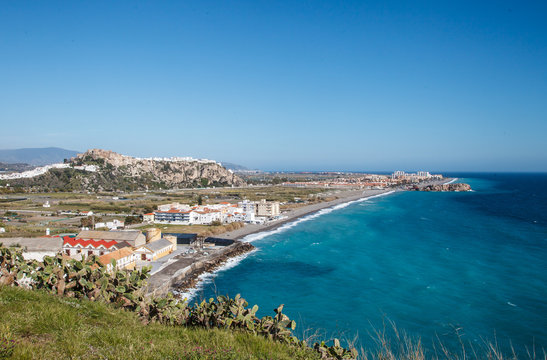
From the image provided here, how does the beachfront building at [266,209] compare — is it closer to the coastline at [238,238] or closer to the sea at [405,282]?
the coastline at [238,238]

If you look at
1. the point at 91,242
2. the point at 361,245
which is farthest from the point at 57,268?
the point at 361,245

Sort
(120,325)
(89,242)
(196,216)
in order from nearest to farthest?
(120,325) < (89,242) < (196,216)

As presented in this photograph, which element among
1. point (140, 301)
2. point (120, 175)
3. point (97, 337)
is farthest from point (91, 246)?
point (120, 175)

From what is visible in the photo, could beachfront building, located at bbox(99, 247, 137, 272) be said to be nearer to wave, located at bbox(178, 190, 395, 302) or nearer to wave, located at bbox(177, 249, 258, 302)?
wave, located at bbox(177, 249, 258, 302)

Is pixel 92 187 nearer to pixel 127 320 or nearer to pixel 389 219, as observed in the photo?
pixel 389 219

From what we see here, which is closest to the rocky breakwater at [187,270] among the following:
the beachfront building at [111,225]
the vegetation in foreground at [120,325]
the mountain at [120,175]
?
the vegetation in foreground at [120,325]

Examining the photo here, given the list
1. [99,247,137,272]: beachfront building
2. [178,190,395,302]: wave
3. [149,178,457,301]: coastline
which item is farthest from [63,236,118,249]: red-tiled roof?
[178,190,395,302]: wave

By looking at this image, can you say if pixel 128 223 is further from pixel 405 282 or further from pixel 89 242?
pixel 405 282
